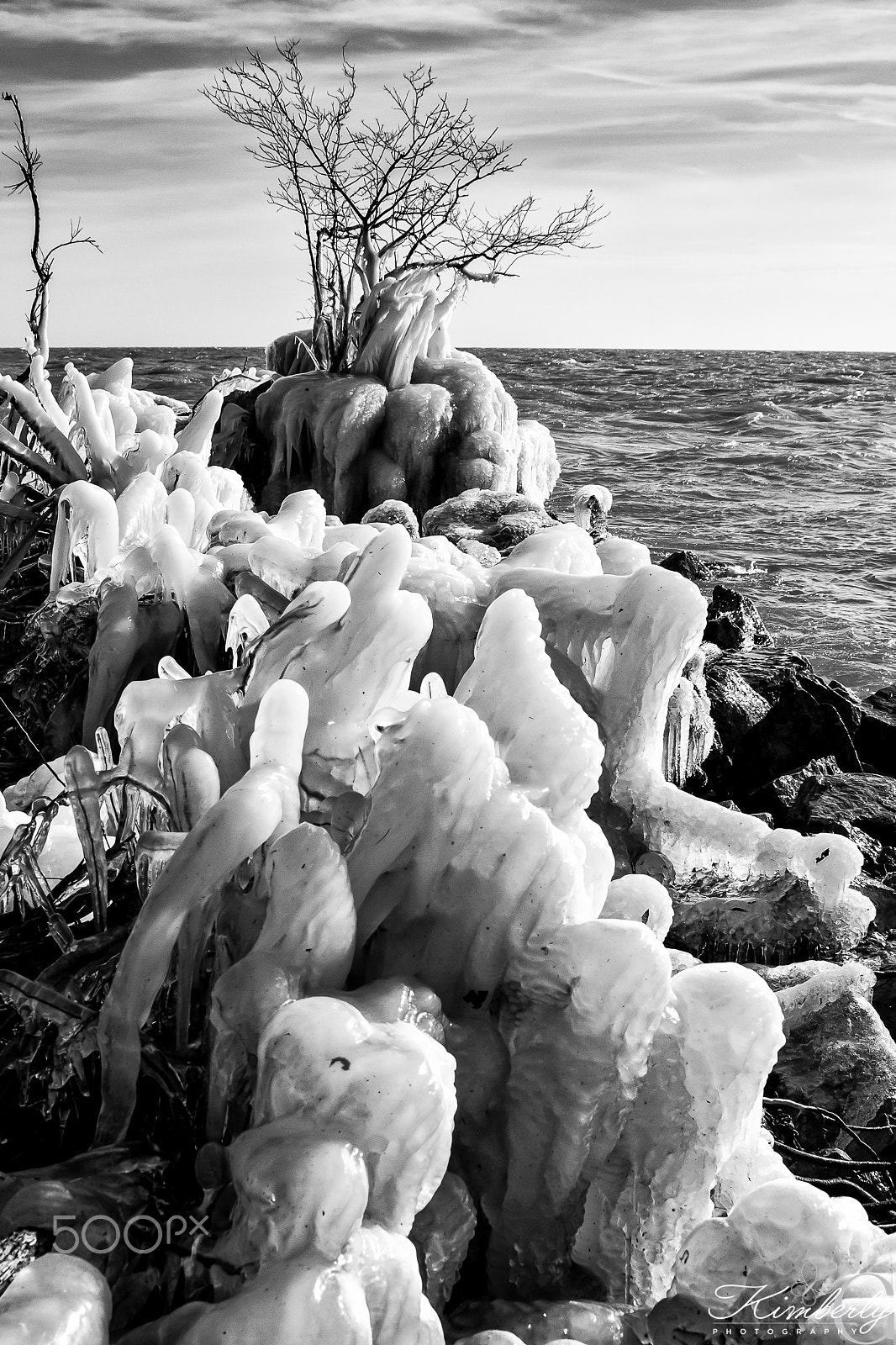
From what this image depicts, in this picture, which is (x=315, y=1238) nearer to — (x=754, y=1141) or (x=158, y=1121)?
(x=158, y=1121)

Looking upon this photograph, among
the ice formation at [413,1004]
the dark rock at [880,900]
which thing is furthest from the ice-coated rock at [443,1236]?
the dark rock at [880,900]

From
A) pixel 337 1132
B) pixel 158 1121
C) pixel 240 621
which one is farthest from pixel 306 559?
pixel 337 1132

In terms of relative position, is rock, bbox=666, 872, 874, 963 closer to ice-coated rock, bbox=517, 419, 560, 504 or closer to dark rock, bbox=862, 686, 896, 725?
dark rock, bbox=862, 686, 896, 725

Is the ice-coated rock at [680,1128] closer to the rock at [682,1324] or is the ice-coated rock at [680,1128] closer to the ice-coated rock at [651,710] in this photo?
the rock at [682,1324]

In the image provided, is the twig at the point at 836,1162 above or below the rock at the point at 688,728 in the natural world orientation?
below

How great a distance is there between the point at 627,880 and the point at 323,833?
0.85 m

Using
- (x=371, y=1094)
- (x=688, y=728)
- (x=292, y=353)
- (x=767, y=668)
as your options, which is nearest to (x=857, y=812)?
(x=688, y=728)

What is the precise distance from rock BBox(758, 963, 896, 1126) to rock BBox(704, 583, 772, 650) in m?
4.11

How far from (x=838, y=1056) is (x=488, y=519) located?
5.10 meters

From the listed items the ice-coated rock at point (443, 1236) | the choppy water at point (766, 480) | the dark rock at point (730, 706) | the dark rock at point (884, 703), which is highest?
the ice-coated rock at point (443, 1236)

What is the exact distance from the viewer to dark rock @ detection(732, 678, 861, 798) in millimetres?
6355

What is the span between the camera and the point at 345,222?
39.2 ft

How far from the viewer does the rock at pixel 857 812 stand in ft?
17.6

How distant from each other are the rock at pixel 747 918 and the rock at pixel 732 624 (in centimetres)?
348
